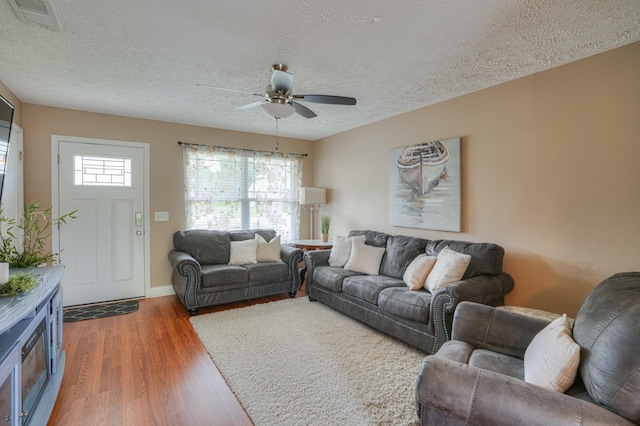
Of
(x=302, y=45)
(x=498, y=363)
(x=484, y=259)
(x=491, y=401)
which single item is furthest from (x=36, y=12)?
(x=484, y=259)

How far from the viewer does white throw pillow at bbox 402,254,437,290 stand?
3.14 m

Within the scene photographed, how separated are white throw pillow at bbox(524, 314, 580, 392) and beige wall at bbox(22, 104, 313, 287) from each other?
446 cm

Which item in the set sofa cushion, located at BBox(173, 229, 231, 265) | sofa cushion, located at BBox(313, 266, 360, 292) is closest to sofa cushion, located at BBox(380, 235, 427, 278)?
sofa cushion, located at BBox(313, 266, 360, 292)

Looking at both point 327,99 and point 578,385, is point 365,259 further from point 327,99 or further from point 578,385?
point 578,385

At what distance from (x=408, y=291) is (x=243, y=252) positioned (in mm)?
2406

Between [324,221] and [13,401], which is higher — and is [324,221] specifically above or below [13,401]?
above

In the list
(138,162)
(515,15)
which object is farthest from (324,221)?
(515,15)

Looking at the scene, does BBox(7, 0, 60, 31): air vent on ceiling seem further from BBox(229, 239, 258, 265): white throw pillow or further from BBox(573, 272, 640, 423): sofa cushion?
BBox(573, 272, 640, 423): sofa cushion

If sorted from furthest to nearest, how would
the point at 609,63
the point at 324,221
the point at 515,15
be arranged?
the point at 324,221, the point at 609,63, the point at 515,15

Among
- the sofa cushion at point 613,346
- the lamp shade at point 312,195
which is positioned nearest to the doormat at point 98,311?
the lamp shade at point 312,195

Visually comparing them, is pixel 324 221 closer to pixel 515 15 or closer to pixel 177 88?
pixel 177 88

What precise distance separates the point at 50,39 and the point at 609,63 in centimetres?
415

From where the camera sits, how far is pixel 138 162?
4.42m

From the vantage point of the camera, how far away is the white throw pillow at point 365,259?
12.7ft
